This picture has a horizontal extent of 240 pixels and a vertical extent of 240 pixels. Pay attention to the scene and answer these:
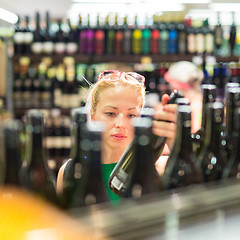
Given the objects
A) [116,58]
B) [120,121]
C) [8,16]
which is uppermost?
[8,16]

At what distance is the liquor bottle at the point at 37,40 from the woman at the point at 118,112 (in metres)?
2.79

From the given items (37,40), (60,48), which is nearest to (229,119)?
(60,48)

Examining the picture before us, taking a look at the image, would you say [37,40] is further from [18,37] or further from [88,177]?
[88,177]

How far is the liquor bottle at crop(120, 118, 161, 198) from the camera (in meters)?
0.70

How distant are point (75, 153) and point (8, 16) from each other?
333 cm

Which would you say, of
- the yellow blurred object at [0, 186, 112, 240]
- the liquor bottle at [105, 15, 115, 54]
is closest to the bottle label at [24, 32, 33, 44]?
the liquor bottle at [105, 15, 115, 54]

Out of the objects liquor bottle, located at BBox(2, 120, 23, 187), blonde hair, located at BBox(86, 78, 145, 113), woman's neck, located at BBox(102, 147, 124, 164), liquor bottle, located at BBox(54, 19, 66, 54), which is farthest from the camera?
liquor bottle, located at BBox(54, 19, 66, 54)

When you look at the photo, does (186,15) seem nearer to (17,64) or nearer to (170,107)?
(17,64)

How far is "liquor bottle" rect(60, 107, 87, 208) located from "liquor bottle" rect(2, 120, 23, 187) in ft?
0.32

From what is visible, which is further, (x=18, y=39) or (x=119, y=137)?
(x=18, y=39)

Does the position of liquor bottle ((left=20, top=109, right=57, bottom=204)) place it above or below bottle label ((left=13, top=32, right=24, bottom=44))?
below

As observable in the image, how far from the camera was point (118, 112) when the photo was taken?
119cm

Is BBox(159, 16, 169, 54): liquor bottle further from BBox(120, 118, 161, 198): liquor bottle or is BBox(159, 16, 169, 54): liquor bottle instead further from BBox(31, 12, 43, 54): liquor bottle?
BBox(120, 118, 161, 198): liquor bottle

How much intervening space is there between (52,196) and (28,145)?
0.41ft
